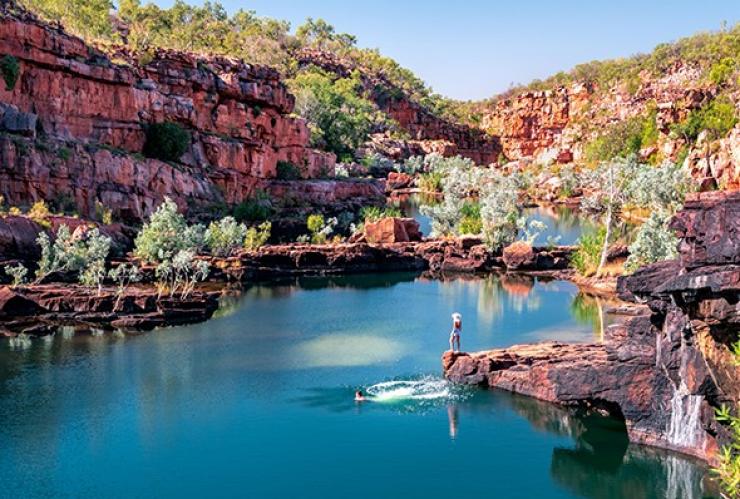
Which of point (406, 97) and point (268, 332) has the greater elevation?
point (406, 97)

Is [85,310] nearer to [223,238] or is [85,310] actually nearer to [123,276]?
[123,276]

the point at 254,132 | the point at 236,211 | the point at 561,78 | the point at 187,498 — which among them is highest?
the point at 561,78

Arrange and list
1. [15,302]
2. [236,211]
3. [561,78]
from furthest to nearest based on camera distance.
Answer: [561,78]
[236,211]
[15,302]

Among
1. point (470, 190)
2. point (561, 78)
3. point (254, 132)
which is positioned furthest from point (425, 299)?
point (561, 78)

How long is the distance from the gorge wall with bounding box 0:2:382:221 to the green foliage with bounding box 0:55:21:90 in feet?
1.57

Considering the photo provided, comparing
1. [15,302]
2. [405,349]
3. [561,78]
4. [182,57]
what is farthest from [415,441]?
[561,78]

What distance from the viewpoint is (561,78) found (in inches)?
6673

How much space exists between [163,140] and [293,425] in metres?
Answer: 47.3

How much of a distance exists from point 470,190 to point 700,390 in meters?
77.0

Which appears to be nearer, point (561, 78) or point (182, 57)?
point (182, 57)

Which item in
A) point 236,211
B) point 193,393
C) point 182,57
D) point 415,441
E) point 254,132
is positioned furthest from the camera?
point 254,132

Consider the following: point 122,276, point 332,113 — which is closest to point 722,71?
point 332,113

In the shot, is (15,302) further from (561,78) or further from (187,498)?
(561,78)

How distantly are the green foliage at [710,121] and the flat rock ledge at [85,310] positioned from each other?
6807cm
